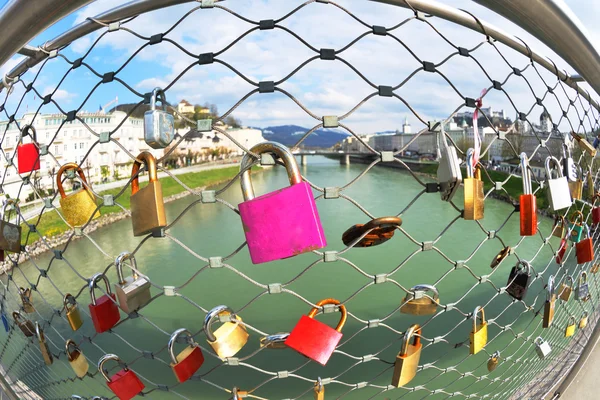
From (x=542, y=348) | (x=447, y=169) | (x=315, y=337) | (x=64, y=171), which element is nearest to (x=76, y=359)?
(x=64, y=171)

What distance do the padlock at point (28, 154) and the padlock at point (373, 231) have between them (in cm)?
57

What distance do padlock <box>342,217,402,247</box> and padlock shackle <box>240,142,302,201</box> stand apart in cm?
14

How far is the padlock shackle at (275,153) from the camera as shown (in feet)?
1.32

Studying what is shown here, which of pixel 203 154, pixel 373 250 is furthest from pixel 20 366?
pixel 203 154

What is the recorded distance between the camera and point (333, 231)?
5332 mm

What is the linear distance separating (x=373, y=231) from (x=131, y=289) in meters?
0.36

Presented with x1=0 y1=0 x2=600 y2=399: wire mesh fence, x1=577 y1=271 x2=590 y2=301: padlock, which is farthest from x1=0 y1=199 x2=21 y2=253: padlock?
x1=577 y1=271 x2=590 y2=301: padlock

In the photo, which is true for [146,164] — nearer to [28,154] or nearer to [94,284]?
[94,284]

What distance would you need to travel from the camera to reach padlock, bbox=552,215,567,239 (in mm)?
794

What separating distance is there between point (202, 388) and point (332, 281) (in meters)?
2.71

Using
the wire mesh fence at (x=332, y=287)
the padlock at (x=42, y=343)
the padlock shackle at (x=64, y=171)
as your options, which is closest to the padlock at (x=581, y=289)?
the wire mesh fence at (x=332, y=287)

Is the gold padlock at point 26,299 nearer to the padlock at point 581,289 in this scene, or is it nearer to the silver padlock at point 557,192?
the silver padlock at point 557,192

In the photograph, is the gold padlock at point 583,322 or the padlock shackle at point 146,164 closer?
the padlock shackle at point 146,164

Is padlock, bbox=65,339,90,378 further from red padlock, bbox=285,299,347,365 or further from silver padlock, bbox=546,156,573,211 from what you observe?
silver padlock, bbox=546,156,573,211
